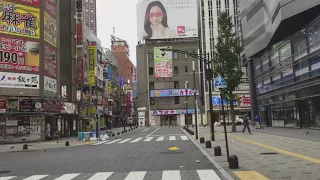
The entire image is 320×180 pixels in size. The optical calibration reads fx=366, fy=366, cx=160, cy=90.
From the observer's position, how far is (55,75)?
129ft

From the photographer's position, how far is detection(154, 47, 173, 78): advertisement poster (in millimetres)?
88562

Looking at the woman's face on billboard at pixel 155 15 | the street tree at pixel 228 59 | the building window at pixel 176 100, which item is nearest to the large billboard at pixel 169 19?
the woman's face on billboard at pixel 155 15

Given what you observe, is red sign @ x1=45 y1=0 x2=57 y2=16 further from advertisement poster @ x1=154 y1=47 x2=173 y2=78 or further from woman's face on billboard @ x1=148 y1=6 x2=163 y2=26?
woman's face on billboard @ x1=148 y1=6 x2=163 y2=26

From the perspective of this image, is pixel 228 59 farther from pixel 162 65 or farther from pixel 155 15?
pixel 155 15

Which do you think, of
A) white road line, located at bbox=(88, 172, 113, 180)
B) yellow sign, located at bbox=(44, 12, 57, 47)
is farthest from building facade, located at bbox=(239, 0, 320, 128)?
yellow sign, located at bbox=(44, 12, 57, 47)

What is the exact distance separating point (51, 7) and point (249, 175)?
33892 millimetres

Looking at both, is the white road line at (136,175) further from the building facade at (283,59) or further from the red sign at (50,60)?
the red sign at (50,60)

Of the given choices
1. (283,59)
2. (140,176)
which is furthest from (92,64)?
(140,176)

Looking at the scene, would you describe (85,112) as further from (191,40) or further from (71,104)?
(191,40)

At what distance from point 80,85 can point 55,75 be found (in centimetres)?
699

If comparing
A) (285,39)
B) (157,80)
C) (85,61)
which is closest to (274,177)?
(285,39)

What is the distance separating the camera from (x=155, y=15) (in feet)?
293

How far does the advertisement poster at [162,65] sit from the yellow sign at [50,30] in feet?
163

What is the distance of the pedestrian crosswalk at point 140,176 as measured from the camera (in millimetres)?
10641
